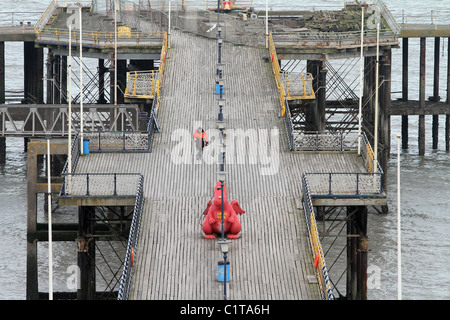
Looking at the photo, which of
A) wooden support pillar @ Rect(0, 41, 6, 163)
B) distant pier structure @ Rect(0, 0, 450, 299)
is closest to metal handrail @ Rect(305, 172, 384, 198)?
distant pier structure @ Rect(0, 0, 450, 299)

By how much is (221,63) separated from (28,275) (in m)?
16.4

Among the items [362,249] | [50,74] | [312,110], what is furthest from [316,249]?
[50,74]

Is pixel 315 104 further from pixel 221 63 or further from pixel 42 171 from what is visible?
pixel 42 171

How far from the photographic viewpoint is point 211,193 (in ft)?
152

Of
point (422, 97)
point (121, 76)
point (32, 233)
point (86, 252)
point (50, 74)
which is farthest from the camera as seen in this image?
point (422, 97)

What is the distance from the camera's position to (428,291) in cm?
5234

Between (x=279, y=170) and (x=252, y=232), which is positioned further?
(x=279, y=170)

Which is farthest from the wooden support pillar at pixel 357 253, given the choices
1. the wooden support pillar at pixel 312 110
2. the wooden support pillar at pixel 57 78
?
the wooden support pillar at pixel 57 78

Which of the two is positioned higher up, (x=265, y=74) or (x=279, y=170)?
(x=265, y=74)

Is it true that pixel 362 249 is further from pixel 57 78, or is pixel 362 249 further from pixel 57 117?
pixel 57 78

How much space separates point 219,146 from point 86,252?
6.65m

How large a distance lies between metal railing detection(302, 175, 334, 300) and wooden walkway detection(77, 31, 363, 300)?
11.4 inches

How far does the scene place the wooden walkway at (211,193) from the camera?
39938 mm
